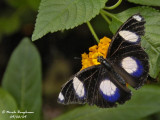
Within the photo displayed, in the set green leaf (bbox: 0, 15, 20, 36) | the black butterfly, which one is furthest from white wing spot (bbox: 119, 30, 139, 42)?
green leaf (bbox: 0, 15, 20, 36)

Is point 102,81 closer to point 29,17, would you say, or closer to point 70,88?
point 70,88

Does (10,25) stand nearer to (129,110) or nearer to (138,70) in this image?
(129,110)

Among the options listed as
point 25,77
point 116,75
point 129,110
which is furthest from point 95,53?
point 25,77

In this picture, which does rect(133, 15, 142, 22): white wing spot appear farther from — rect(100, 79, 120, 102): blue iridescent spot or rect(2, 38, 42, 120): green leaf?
rect(2, 38, 42, 120): green leaf

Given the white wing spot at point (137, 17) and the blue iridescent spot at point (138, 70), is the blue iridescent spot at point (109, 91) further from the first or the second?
the white wing spot at point (137, 17)

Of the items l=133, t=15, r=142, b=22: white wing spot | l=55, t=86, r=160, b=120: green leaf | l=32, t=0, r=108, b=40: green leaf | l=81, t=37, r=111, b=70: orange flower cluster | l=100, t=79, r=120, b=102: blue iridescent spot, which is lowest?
l=55, t=86, r=160, b=120: green leaf

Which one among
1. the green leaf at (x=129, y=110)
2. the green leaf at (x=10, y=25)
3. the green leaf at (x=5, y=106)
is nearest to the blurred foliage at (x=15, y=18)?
the green leaf at (x=10, y=25)
